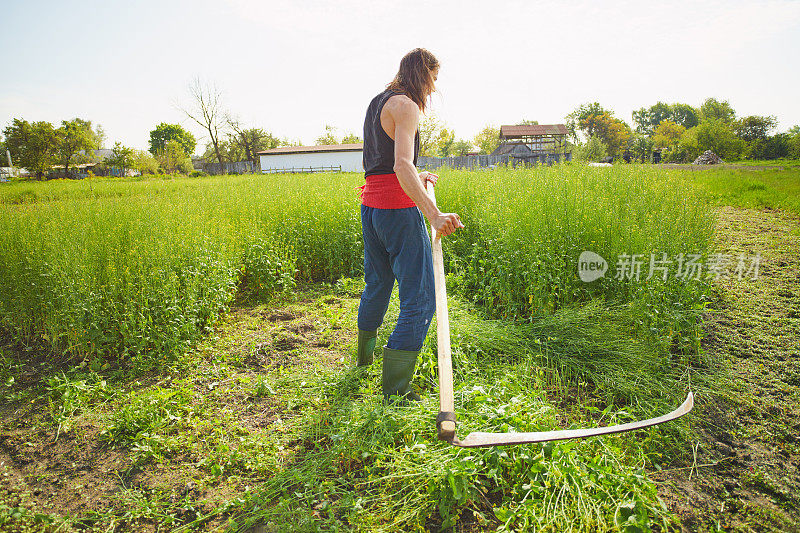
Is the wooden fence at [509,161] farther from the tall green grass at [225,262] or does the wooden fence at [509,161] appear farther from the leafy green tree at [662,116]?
the leafy green tree at [662,116]

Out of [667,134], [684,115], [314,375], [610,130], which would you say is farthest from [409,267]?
[684,115]

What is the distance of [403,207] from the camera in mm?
2145

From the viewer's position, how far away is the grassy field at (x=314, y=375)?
1741 millimetres

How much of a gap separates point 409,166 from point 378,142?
0.94 ft

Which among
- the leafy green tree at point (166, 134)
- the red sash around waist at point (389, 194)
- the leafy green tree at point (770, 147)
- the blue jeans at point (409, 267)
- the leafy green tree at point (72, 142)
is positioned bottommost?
the blue jeans at point (409, 267)

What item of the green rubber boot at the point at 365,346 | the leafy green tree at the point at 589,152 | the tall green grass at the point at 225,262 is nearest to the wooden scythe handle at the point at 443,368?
the green rubber boot at the point at 365,346

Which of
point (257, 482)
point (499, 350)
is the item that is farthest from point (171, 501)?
point (499, 350)

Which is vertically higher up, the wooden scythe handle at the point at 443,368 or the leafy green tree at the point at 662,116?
the leafy green tree at the point at 662,116

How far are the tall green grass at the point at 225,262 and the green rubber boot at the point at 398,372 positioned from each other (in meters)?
1.63

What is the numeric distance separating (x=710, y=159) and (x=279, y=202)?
3109 cm

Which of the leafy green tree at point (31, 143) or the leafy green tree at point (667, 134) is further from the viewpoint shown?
the leafy green tree at point (667, 134)

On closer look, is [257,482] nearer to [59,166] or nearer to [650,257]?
[650,257]

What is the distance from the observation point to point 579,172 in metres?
6.41

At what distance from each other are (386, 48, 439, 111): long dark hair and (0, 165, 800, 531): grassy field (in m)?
1.58
